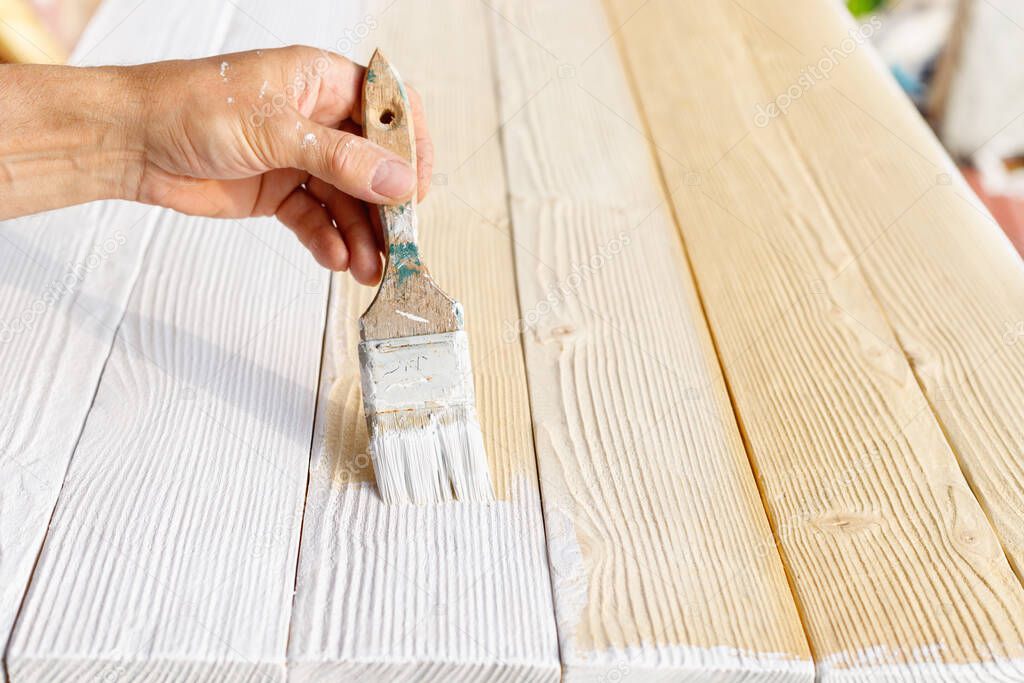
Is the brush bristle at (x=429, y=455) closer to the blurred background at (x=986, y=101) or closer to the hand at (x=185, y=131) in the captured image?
the hand at (x=185, y=131)

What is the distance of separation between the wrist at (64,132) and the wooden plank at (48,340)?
0.14 meters

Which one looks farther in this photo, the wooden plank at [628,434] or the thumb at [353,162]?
the thumb at [353,162]

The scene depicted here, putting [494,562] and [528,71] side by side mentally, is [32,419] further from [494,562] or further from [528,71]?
[528,71]

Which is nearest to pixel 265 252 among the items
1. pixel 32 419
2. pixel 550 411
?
pixel 32 419

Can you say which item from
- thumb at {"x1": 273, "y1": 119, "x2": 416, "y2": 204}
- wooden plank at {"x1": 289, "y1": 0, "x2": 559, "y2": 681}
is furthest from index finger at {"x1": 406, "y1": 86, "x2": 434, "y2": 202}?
thumb at {"x1": 273, "y1": 119, "x2": 416, "y2": 204}

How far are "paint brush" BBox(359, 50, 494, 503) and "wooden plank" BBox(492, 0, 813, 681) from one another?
129mm

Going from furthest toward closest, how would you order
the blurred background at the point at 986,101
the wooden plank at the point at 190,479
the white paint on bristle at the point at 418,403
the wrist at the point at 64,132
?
the blurred background at the point at 986,101 < the wrist at the point at 64,132 < the white paint on bristle at the point at 418,403 < the wooden plank at the point at 190,479

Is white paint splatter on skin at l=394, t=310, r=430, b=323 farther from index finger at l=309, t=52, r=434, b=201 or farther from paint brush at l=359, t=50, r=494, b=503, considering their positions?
index finger at l=309, t=52, r=434, b=201

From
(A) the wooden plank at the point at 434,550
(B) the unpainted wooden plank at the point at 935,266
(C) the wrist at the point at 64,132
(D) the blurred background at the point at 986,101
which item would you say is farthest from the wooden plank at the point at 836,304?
(D) the blurred background at the point at 986,101

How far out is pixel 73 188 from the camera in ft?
4.16

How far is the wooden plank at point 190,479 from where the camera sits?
94 cm

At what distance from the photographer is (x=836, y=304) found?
134cm

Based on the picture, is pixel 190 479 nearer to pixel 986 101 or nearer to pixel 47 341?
pixel 47 341

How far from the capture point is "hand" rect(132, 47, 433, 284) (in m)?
1.11
